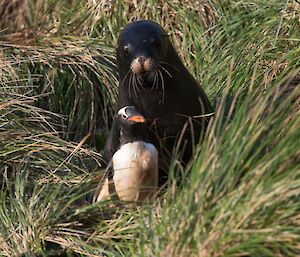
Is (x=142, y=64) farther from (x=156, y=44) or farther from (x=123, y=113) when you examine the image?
(x=123, y=113)

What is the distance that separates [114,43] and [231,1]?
72 cm

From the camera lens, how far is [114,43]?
6.38 m

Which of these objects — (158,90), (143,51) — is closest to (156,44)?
(143,51)

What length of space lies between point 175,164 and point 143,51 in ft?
3.49

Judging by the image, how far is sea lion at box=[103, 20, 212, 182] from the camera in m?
4.86

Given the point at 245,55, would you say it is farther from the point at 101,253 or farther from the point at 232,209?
the point at 232,209

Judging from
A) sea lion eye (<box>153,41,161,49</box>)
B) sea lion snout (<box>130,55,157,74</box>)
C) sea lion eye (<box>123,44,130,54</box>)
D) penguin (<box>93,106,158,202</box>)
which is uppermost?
sea lion eye (<box>153,41,161,49</box>)

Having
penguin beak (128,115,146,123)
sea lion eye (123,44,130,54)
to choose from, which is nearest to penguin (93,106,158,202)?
penguin beak (128,115,146,123)

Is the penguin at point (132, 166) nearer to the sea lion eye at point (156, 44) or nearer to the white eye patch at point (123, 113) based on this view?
the white eye patch at point (123, 113)

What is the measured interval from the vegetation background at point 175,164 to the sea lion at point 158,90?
24cm

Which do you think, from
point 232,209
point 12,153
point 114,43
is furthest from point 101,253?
point 114,43

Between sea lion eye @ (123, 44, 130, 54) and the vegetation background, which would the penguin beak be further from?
sea lion eye @ (123, 44, 130, 54)

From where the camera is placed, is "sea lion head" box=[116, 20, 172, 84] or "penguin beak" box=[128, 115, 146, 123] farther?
"sea lion head" box=[116, 20, 172, 84]

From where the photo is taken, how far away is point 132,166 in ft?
14.8
